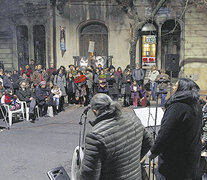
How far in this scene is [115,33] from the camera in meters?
19.4

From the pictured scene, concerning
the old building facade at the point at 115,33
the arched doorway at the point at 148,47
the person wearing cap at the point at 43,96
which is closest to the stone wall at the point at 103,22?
the old building facade at the point at 115,33

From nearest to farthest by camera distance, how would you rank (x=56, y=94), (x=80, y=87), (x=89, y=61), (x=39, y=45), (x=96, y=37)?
1. (x=56, y=94)
2. (x=80, y=87)
3. (x=89, y=61)
4. (x=96, y=37)
5. (x=39, y=45)

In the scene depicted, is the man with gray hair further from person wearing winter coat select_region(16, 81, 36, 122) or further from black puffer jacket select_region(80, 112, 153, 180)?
person wearing winter coat select_region(16, 81, 36, 122)

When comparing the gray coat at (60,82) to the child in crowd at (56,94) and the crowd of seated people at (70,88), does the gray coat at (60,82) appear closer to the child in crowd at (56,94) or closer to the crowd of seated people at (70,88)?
the crowd of seated people at (70,88)

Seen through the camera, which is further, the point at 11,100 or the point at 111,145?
the point at 11,100

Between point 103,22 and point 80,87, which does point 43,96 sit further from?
point 103,22

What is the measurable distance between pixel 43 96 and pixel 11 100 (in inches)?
49.5

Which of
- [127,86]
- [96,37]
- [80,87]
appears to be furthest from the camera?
[96,37]

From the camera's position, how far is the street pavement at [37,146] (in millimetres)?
6562

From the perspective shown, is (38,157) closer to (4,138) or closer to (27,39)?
(4,138)

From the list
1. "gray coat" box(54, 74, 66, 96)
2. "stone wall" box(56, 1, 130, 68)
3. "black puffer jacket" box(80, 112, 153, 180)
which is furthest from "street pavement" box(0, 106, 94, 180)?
"stone wall" box(56, 1, 130, 68)

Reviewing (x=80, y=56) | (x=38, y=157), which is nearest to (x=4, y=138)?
(x=38, y=157)

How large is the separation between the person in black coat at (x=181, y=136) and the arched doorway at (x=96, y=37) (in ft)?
53.8

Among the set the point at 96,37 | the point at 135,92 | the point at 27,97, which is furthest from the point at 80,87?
the point at 96,37
